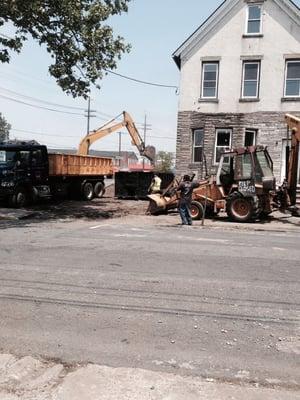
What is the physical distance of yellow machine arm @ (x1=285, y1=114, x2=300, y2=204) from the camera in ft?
58.2

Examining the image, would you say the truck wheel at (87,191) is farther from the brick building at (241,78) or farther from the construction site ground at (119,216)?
the brick building at (241,78)

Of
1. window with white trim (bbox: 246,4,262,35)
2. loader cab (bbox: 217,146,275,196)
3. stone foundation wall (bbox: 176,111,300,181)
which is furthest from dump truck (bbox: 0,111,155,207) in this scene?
loader cab (bbox: 217,146,275,196)

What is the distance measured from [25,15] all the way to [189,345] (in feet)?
45.9

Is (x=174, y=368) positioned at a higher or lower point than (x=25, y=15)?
lower

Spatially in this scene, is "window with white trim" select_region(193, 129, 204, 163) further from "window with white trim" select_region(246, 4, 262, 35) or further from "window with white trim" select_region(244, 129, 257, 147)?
"window with white trim" select_region(246, 4, 262, 35)

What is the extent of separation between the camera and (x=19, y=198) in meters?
22.4

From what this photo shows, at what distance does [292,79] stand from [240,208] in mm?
9525

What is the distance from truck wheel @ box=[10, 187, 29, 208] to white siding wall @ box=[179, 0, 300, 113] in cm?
880

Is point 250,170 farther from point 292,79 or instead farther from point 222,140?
point 292,79

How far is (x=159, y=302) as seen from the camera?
693 centimetres

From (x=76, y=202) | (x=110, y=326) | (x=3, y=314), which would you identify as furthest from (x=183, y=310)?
(x=76, y=202)

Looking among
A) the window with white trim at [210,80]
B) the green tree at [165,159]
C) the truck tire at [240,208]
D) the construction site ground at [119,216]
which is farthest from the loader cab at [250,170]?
the green tree at [165,159]

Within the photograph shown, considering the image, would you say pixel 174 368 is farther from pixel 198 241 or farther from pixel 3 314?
pixel 198 241

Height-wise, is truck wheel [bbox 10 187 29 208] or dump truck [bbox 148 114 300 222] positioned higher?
dump truck [bbox 148 114 300 222]
